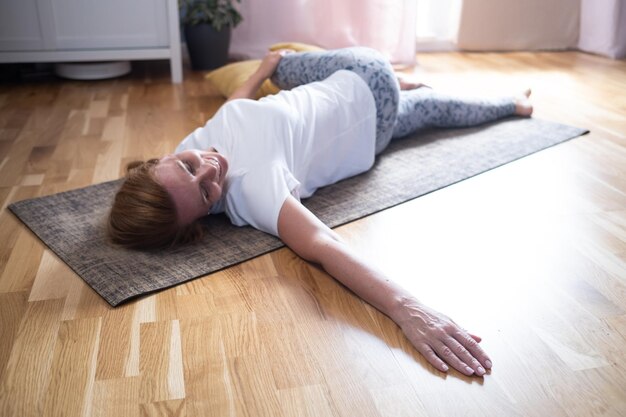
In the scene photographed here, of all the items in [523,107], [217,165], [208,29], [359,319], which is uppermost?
[208,29]

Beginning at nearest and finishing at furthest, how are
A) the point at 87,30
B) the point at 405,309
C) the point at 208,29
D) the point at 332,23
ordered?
Answer: the point at 405,309
the point at 87,30
the point at 208,29
the point at 332,23

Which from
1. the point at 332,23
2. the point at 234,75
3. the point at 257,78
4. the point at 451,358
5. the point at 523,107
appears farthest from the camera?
the point at 332,23

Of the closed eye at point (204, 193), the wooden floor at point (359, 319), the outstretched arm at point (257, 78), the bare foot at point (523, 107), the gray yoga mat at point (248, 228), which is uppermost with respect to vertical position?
the outstretched arm at point (257, 78)

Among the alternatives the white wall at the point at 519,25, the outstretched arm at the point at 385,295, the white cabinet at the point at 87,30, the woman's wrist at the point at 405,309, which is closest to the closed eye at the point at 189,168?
the outstretched arm at the point at 385,295

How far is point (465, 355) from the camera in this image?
1291 millimetres

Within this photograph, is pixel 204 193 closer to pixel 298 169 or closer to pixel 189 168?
pixel 189 168

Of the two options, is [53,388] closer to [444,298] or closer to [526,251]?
[444,298]

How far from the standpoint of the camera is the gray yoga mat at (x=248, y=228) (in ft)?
5.31

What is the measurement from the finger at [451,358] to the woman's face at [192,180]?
0.70 m

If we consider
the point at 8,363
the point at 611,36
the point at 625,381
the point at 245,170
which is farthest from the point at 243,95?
the point at 611,36

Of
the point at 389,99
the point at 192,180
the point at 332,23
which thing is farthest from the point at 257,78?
the point at 332,23

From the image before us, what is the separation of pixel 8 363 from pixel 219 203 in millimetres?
731

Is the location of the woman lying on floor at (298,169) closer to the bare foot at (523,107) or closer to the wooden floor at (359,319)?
the wooden floor at (359,319)

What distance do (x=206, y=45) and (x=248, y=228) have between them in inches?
82.6
